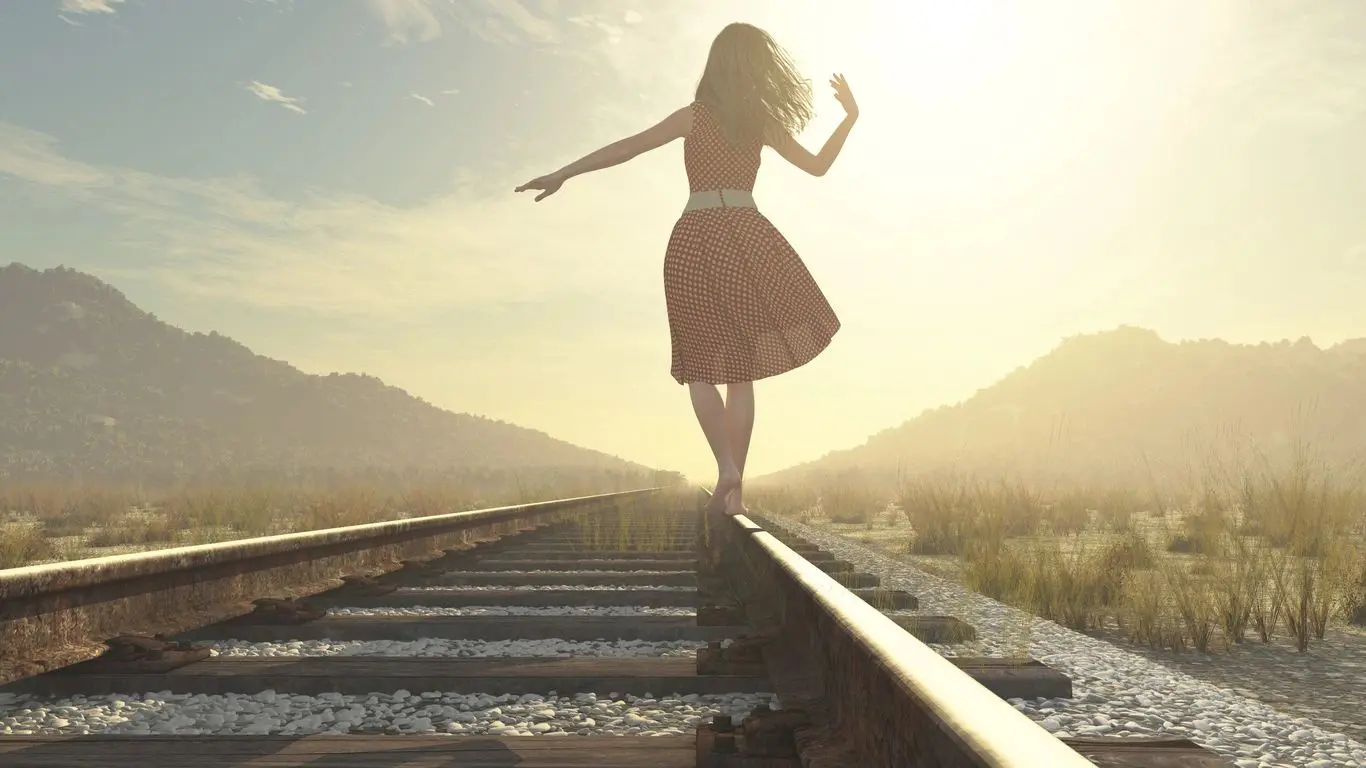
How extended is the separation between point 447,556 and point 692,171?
2.83 m

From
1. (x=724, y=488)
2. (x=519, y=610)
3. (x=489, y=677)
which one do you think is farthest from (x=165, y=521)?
(x=489, y=677)

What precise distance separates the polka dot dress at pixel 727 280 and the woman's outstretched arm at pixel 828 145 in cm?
17

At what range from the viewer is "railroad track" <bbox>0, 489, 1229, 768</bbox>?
151 cm

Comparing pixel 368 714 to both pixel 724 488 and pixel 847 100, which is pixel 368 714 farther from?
pixel 847 100

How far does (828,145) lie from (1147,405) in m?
94.9

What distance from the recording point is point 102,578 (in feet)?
9.48

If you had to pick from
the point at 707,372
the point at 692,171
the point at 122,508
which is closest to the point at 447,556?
the point at 707,372

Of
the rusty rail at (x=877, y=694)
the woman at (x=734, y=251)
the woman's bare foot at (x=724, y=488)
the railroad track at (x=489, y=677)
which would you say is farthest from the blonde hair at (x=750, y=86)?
the rusty rail at (x=877, y=694)

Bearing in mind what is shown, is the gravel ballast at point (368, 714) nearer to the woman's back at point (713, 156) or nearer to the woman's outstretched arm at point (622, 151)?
the woman's outstretched arm at point (622, 151)

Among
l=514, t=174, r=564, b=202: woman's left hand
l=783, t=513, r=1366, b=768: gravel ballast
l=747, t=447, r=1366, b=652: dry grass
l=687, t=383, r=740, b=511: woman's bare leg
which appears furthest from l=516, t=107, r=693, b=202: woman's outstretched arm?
l=747, t=447, r=1366, b=652: dry grass

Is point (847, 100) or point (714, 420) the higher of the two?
point (847, 100)

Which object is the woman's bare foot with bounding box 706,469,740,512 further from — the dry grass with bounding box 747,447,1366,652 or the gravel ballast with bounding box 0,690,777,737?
the gravel ballast with bounding box 0,690,777,737

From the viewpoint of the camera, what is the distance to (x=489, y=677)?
2.31m

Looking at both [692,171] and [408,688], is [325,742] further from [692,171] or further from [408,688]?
[692,171]
